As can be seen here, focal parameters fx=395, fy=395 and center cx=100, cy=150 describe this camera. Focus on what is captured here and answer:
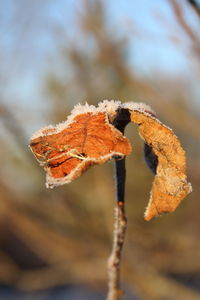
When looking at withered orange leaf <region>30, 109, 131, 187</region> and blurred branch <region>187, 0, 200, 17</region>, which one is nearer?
withered orange leaf <region>30, 109, 131, 187</region>

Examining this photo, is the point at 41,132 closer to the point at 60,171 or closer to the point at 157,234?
the point at 60,171

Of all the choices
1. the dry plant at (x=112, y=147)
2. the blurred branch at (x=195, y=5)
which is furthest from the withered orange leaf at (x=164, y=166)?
the blurred branch at (x=195, y=5)

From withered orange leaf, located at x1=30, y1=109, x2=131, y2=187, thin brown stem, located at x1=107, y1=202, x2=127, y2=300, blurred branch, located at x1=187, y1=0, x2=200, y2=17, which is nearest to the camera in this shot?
withered orange leaf, located at x1=30, y1=109, x2=131, y2=187

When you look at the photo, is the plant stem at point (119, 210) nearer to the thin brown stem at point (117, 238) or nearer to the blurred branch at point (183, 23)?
the thin brown stem at point (117, 238)

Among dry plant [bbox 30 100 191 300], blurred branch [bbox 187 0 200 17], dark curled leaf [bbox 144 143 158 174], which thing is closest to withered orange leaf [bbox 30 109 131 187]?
dry plant [bbox 30 100 191 300]

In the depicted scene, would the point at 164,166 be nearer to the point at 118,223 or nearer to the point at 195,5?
the point at 118,223

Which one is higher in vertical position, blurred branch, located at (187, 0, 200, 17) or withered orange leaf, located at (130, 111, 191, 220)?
blurred branch, located at (187, 0, 200, 17)

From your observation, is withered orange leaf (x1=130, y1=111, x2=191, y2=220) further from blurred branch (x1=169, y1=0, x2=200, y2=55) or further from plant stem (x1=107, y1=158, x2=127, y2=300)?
blurred branch (x1=169, y1=0, x2=200, y2=55)

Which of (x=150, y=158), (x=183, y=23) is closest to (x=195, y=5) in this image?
(x=183, y=23)
